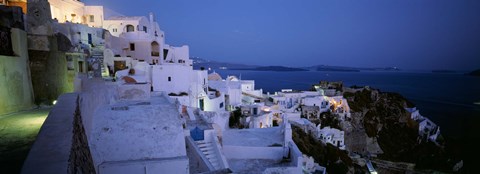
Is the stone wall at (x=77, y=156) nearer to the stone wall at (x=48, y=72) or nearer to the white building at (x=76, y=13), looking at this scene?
the stone wall at (x=48, y=72)

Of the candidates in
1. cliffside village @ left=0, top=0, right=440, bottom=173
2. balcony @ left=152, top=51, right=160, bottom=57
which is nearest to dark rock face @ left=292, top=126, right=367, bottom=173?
cliffside village @ left=0, top=0, right=440, bottom=173

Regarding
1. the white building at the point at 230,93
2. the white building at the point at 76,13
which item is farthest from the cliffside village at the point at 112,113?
the white building at the point at 230,93

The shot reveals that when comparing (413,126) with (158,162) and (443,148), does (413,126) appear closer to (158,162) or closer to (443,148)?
(443,148)

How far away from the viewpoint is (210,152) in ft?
39.8

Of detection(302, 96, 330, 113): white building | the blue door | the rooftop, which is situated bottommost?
detection(302, 96, 330, 113): white building

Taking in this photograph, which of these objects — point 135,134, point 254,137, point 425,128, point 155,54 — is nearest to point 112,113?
point 135,134

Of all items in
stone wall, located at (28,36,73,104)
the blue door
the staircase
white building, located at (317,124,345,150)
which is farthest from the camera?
white building, located at (317,124,345,150)

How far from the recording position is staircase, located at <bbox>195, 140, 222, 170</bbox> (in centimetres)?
1157

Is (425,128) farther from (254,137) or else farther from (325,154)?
(254,137)

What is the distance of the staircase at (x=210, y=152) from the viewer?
11570 millimetres

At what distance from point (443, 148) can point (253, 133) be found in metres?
34.9

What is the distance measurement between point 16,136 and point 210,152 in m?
8.10

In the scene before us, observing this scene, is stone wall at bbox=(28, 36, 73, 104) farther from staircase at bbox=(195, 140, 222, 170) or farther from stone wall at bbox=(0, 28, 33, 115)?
staircase at bbox=(195, 140, 222, 170)

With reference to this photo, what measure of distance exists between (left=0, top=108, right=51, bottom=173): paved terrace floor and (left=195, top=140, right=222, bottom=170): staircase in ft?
21.5
